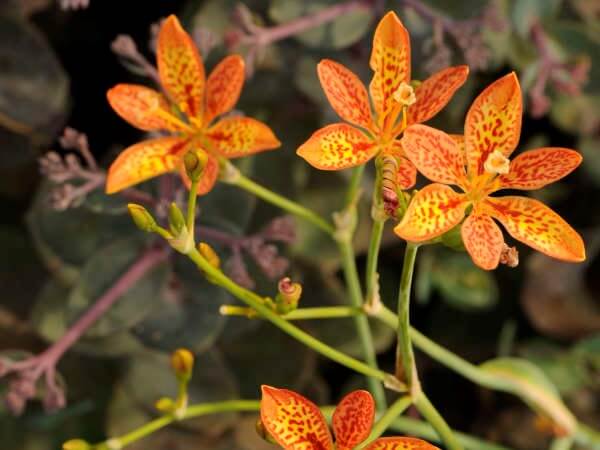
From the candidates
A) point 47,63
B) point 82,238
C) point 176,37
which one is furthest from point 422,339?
point 47,63

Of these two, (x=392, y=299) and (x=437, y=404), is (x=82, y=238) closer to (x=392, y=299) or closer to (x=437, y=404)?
(x=392, y=299)

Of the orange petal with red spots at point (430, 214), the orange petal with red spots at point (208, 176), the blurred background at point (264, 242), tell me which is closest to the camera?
the orange petal with red spots at point (430, 214)

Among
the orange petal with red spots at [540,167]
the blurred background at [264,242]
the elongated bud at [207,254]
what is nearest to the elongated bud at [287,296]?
the elongated bud at [207,254]

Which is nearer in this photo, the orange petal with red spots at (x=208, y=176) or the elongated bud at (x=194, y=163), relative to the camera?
the elongated bud at (x=194, y=163)

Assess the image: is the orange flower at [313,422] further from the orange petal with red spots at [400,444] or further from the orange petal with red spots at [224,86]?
the orange petal with red spots at [224,86]

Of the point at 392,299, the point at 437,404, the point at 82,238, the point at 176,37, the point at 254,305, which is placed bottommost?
the point at 437,404

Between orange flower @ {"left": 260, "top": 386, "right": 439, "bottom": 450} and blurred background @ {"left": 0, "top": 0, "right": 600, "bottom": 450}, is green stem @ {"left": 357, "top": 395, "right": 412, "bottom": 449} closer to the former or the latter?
orange flower @ {"left": 260, "top": 386, "right": 439, "bottom": 450}

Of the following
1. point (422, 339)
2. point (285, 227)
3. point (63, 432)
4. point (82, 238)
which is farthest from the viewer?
point (63, 432)
